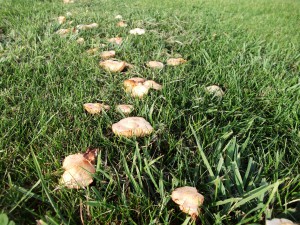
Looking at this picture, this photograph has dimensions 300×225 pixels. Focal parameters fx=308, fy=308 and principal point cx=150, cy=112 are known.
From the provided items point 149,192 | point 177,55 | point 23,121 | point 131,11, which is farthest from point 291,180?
point 131,11

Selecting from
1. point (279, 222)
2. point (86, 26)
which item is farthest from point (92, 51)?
point (279, 222)

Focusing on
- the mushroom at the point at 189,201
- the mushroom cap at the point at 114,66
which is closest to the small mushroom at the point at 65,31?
the mushroom cap at the point at 114,66

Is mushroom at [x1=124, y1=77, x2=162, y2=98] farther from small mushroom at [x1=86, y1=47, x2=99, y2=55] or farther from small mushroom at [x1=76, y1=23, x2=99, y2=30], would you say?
small mushroom at [x1=76, y1=23, x2=99, y2=30]

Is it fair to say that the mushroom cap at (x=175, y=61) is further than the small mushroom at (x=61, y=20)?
No

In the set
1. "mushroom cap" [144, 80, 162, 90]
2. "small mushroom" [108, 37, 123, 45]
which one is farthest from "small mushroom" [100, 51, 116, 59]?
"mushroom cap" [144, 80, 162, 90]

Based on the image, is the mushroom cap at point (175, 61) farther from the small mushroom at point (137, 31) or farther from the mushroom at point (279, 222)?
the mushroom at point (279, 222)
